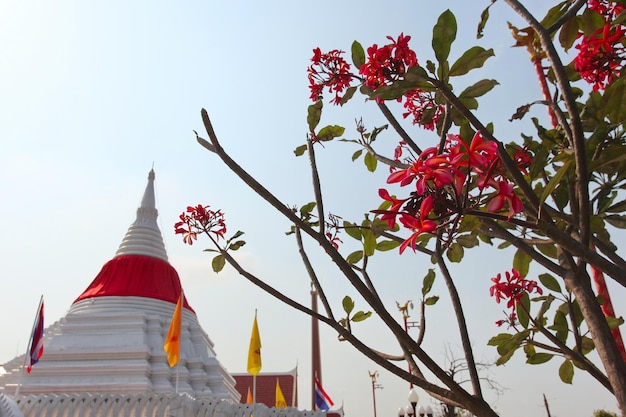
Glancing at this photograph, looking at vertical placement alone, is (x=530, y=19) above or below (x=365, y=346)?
above

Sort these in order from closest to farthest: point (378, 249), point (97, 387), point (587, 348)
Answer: point (378, 249) < point (587, 348) < point (97, 387)

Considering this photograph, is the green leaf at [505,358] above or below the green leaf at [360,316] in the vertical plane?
below

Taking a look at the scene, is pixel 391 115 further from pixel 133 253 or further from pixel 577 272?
pixel 133 253

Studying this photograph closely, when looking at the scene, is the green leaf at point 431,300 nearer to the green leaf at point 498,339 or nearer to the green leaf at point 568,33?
the green leaf at point 498,339

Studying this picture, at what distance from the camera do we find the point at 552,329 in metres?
2.07

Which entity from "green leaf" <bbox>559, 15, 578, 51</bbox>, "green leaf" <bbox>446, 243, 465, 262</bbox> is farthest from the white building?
"green leaf" <bbox>559, 15, 578, 51</bbox>

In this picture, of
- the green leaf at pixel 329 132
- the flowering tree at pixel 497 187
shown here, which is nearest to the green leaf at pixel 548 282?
the flowering tree at pixel 497 187

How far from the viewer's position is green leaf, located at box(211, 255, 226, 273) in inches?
78.0

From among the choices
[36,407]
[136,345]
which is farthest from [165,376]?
[36,407]

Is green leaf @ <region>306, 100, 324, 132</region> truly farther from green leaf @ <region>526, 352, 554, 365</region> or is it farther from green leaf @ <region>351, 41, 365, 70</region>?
green leaf @ <region>526, 352, 554, 365</region>

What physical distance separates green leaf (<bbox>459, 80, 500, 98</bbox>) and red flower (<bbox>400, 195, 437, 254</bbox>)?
2.50 feet

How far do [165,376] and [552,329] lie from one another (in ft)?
43.3

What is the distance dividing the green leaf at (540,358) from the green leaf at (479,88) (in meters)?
1.19

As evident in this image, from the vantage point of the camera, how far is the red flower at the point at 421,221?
954 millimetres
